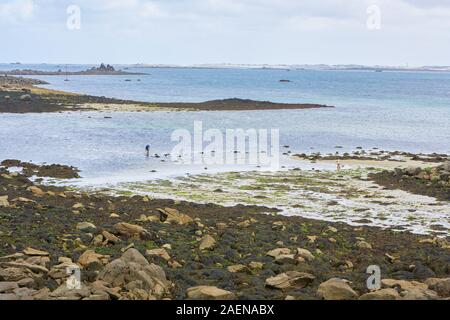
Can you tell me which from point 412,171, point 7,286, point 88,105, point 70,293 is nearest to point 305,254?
point 70,293

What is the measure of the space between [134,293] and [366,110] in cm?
8802

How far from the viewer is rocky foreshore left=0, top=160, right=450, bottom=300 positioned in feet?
41.1

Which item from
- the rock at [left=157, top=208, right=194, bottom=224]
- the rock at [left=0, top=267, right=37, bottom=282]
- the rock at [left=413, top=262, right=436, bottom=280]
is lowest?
the rock at [left=413, top=262, right=436, bottom=280]

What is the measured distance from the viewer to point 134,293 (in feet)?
39.5

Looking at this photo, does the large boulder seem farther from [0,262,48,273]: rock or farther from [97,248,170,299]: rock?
[0,262,48,273]: rock

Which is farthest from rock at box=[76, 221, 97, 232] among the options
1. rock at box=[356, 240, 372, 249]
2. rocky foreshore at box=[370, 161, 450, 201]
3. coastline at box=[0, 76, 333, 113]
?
coastline at box=[0, 76, 333, 113]

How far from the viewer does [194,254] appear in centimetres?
1645

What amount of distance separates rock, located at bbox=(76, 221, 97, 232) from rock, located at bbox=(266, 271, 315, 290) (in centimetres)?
649

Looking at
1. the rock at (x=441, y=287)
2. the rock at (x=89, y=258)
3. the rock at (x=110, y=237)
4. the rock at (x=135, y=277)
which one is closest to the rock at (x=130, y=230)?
the rock at (x=110, y=237)
